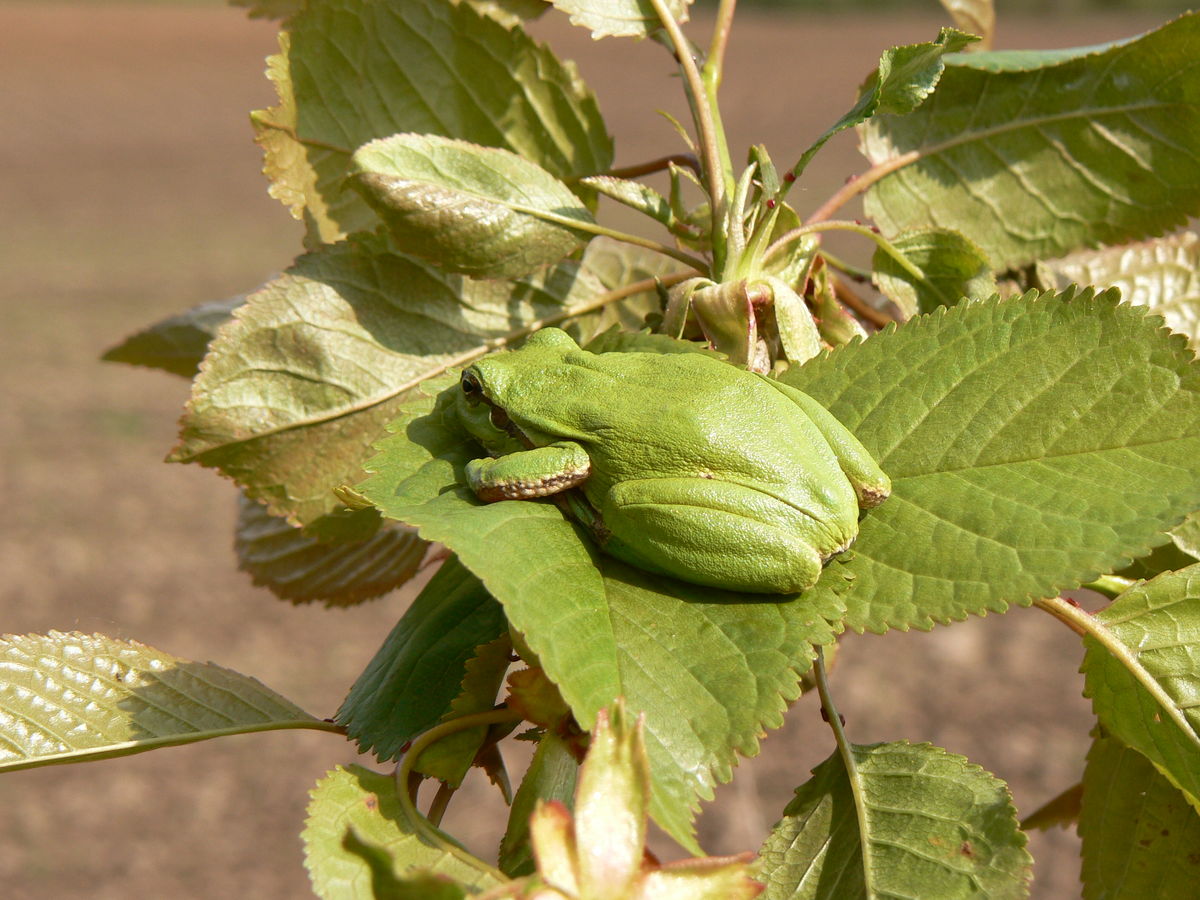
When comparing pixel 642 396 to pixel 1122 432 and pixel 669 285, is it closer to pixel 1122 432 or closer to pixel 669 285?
pixel 669 285

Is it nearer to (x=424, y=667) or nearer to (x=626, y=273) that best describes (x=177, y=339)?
(x=626, y=273)

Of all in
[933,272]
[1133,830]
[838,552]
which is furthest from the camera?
[933,272]

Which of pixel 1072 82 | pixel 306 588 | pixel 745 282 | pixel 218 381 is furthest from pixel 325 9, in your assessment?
pixel 1072 82

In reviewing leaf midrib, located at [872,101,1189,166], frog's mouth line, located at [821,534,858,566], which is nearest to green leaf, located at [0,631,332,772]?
frog's mouth line, located at [821,534,858,566]

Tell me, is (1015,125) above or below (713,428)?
above

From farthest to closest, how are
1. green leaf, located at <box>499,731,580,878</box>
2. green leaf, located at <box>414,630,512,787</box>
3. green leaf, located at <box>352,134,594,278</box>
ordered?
1. green leaf, located at <box>352,134,594,278</box>
2. green leaf, located at <box>414,630,512,787</box>
3. green leaf, located at <box>499,731,580,878</box>

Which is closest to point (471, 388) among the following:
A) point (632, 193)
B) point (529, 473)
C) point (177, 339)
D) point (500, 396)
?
point (500, 396)

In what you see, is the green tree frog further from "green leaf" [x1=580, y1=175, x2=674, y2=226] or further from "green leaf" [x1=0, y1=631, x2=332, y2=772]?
"green leaf" [x1=0, y1=631, x2=332, y2=772]
